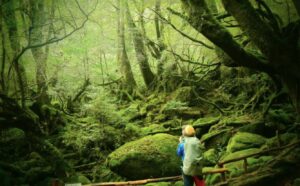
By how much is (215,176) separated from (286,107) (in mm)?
4211

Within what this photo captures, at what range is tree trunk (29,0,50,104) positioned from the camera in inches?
470

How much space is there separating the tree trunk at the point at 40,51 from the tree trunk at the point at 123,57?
15.1 feet

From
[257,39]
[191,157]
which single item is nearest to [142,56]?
[257,39]

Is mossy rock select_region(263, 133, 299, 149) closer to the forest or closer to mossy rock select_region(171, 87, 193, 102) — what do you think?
the forest

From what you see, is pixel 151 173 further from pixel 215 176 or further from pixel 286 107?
pixel 286 107

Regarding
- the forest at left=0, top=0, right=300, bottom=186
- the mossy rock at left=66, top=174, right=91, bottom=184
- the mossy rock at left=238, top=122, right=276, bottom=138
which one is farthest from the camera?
the mossy rock at left=238, top=122, right=276, bottom=138

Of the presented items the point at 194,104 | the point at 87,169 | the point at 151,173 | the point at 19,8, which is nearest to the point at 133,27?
the point at 194,104

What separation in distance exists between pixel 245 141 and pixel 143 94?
309 inches

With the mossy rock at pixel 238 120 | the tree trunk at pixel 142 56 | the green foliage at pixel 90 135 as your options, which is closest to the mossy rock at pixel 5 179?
the green foliage at pixel 90 135

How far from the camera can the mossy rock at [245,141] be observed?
10031 mm

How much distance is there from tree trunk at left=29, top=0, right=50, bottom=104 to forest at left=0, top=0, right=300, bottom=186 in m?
0.05

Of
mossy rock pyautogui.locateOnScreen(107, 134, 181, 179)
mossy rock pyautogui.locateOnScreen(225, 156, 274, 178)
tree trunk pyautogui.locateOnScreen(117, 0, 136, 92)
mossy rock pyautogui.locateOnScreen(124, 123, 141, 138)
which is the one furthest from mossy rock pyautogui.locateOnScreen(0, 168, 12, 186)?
tree trunk pyautogui.locateOnScreen(117, 0, 136, 92)

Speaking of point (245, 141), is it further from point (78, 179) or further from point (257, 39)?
point (78, 179)

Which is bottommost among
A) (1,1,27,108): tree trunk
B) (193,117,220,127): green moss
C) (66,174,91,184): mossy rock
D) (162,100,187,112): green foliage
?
(66,174,91,184): mossy rock
